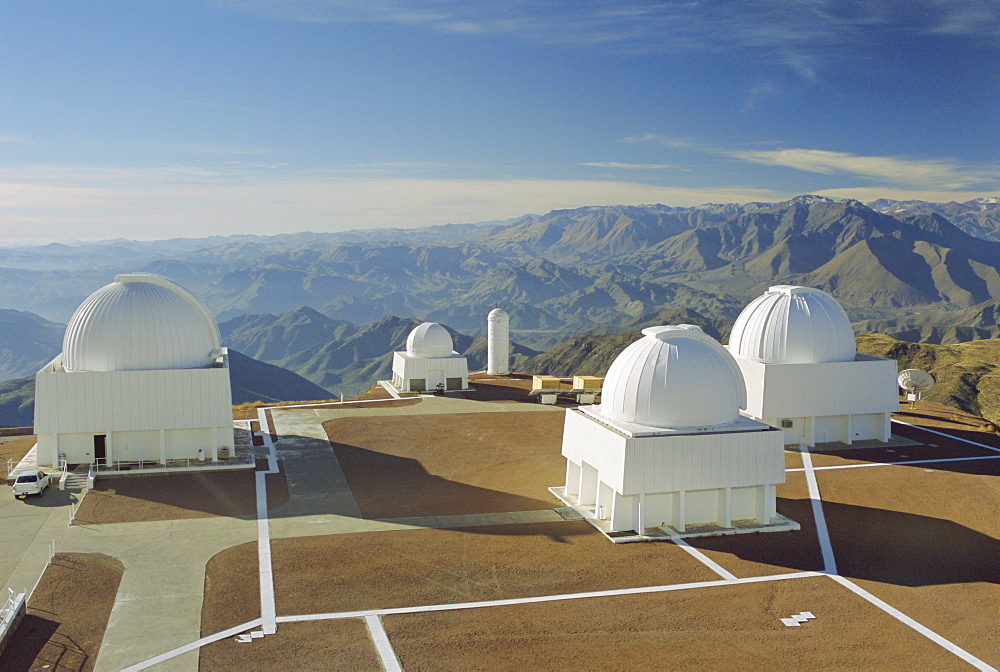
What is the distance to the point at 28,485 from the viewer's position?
26.7 metres

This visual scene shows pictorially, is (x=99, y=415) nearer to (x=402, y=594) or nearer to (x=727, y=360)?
(x=402, y=594)

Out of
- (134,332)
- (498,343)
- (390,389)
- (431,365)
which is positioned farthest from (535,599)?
(498,343)

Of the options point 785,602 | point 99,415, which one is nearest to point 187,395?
point 99,415

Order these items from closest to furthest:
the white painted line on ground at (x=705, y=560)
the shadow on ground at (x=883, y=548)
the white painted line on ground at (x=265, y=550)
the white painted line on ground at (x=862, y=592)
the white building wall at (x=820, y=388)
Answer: the white painted line on ground at (x=862, y=592) → the white painted line on ground at (x=265, y=550) → the white painted line on ground at (x=705, y=560) → the shadow on ground at (x=883, y=548) → the white building wall at (x=820, y=388)

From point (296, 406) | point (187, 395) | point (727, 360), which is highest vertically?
point (727, 360)

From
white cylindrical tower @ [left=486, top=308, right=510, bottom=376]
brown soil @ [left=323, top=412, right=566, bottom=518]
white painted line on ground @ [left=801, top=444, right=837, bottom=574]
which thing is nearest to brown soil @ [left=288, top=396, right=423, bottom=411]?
brown soil @ [left=323, top=412, right=566, bottom=518]

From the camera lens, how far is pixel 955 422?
43.2 m

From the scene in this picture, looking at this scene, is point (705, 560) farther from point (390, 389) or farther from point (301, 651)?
point (390, 389)

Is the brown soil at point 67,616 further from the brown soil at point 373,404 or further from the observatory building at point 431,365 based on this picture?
the observatory building at point 431,365

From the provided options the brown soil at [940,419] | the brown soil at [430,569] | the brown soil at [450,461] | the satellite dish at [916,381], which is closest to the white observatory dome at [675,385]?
the brown soil at [430,569]

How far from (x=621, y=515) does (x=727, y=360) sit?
21.5 ft

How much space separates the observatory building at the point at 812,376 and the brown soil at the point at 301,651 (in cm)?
2503

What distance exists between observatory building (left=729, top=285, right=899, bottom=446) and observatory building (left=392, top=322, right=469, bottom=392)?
72.1ft

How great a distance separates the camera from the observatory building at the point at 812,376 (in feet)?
117
